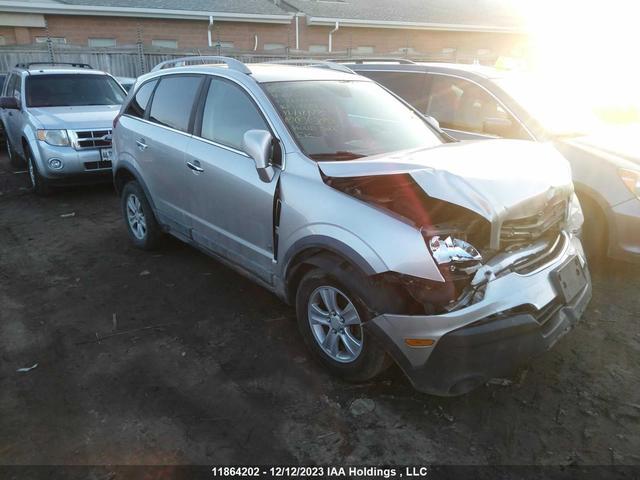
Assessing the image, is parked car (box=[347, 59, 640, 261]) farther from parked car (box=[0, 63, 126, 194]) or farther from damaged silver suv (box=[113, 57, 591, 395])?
parked car (box=[0, 63, 126, 194])

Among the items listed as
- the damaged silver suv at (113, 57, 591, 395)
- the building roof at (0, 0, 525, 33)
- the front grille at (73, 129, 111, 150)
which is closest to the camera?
the damaged silver suv at (113, 57, 591, 395)

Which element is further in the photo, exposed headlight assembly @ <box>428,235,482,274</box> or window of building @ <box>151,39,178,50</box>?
window of building @ <box>151,39,178,50</box>

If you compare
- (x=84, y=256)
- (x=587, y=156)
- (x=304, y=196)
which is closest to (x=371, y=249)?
(x=304, y=196)

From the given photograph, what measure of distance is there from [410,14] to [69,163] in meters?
19.8

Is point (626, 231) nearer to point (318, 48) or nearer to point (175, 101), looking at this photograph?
point (175, 101)

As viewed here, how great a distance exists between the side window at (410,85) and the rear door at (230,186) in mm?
2703

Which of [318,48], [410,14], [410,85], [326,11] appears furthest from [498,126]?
[410,14]

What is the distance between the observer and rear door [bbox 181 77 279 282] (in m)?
3.42

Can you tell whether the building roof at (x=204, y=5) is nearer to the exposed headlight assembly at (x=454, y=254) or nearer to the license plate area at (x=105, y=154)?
the license plate area at (x=105, y=154)

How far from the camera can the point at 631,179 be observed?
4.28m

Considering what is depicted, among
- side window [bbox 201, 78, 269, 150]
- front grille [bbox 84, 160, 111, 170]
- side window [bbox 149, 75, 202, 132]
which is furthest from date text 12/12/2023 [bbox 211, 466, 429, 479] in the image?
front grille [bbox 84, 160, 111, 170]

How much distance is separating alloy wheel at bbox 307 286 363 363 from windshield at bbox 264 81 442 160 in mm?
911

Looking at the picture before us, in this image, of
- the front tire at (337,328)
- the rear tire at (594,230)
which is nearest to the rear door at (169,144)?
the front tire at (337,328)

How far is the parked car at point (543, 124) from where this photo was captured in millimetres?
4328
